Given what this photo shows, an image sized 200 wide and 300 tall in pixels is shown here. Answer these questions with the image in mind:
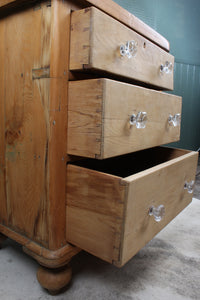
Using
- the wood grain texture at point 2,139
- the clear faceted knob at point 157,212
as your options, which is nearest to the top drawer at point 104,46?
the wood grain texture at point 2,139

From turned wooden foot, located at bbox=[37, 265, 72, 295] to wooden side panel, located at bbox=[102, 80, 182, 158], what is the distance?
1.07 ft

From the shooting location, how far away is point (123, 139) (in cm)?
60

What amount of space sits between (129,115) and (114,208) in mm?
228

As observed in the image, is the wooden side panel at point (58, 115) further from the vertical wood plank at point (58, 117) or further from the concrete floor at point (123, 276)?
the concrete floor at point (123, 276)

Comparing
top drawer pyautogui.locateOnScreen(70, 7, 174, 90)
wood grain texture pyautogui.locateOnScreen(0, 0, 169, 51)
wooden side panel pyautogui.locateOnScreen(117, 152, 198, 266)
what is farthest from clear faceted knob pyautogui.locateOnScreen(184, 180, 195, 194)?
wood grain texture pyautogui.locateOnScreen(0, 0, 169, 51)

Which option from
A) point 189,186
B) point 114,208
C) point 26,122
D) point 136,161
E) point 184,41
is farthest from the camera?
point 184,41

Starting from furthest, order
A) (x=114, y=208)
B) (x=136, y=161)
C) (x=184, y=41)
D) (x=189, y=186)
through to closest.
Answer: (x=184, y=41), (x=136, y=161), (x=189, y=186), (x=114, y=208)

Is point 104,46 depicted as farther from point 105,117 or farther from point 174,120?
point 174,120

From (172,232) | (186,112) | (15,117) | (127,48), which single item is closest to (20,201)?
(15,117)

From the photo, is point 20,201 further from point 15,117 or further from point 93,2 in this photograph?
point 93,2

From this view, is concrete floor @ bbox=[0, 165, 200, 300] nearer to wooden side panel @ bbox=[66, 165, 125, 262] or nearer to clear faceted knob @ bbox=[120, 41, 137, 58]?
wooden side panel @ bbox=[66, 165, 125, 262]

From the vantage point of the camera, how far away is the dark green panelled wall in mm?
1888

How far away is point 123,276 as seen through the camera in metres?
0.71

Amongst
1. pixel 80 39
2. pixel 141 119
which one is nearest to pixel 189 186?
pixel 141 119
